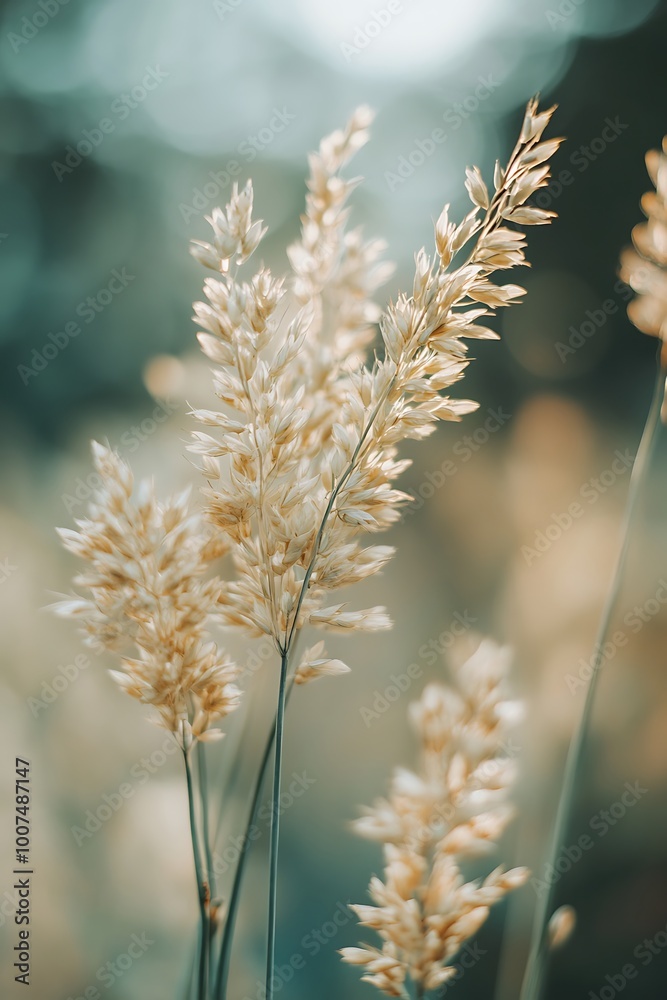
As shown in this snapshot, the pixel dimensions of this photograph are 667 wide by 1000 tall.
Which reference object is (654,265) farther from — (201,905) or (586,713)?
(201,905)

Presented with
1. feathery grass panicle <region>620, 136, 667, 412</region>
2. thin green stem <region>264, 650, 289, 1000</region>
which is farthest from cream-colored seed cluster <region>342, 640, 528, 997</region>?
feathery grass panicle <region>620, 136, 667, 412</region>

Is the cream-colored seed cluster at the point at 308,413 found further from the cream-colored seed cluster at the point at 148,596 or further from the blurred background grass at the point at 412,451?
the blurred background grass at the point at 412,451

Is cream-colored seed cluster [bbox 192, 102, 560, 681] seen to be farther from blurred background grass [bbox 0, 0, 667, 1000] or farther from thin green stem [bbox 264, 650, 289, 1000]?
blurred background grass [bbox 0, 0, 667, 1000]

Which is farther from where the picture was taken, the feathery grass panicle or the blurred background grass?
the blurred background grass

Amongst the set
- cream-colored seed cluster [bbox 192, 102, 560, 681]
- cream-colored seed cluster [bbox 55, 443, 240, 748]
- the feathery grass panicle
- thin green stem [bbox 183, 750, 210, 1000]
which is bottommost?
thin green stem [bbox 183, 750, 210, 1000]

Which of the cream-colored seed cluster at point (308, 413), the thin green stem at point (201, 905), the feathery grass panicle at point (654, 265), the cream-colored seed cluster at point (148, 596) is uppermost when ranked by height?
the feathery grass panicle at point (654, 265)

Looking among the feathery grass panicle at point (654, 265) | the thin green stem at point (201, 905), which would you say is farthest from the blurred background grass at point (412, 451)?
the feathery grass panicle at point (654, 265)

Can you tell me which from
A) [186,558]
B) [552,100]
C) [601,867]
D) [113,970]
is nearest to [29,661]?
[113,970]
